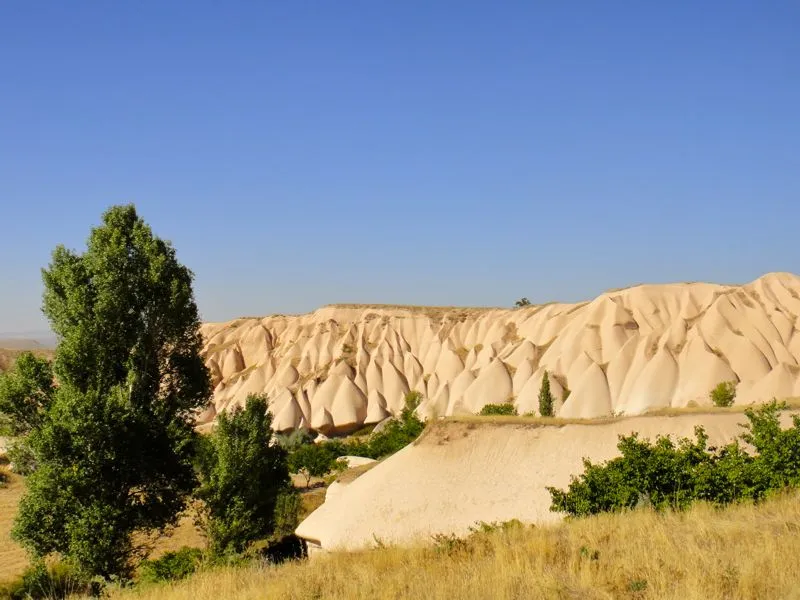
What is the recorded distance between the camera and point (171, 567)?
15.2 m

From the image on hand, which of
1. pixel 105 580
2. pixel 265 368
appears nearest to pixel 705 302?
pixel 265 368

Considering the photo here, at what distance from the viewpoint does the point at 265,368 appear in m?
67.1

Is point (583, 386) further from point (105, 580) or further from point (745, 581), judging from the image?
point (745, 581)

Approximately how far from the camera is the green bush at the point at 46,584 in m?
14.8

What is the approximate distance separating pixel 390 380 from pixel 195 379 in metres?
44.0

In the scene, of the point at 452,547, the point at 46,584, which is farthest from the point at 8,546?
the point at 452,547

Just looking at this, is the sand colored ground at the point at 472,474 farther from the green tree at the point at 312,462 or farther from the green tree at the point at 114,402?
the green tree at the point at 312,462

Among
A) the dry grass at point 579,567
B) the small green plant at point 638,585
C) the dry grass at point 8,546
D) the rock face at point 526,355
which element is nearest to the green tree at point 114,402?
the dry grass at point 8,546

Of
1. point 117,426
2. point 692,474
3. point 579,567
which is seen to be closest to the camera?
point 579,567

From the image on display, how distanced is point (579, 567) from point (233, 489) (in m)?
13.8

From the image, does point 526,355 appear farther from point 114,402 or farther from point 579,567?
point 579,567

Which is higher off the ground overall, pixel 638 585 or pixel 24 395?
pixel 24 395

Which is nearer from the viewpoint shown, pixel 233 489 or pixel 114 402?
pixel 114 402

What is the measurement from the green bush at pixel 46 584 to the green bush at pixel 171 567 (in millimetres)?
1204
